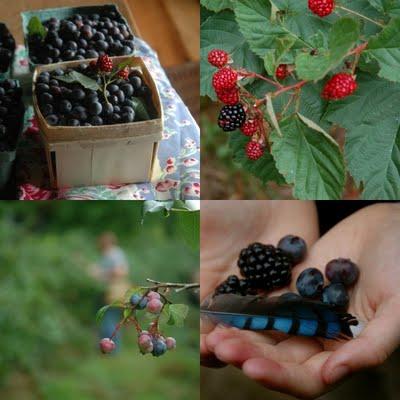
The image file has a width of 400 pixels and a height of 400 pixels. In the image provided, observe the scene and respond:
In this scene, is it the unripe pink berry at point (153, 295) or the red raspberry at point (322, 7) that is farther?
the unripe pink berry at point (153, 295)

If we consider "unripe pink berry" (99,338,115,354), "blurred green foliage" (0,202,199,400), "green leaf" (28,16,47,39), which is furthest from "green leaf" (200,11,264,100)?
"blurred green foliage" (0,202,199,400)

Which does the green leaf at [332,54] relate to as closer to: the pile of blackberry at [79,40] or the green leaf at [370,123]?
the green leaf at [370,123]

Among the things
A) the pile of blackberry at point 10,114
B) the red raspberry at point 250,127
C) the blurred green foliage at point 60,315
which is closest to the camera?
the red raspberry at point 250,127

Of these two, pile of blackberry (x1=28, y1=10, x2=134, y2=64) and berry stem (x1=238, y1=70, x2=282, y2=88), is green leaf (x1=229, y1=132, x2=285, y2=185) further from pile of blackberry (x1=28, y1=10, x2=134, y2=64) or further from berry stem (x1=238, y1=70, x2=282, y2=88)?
pile of blackberry (x1=28, y1=10, x2=134, y2=64)

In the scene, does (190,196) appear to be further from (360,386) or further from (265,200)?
(360,386)

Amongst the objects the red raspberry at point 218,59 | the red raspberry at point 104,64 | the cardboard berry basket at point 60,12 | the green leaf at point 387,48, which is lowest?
the red raspberry at point 104,64

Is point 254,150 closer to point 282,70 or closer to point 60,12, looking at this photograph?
point 282,70

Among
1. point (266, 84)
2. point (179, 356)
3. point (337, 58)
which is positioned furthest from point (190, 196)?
point (179, 356)

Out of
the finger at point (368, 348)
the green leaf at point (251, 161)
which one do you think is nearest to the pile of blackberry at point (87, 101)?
the green leaf at point (251, 161)
